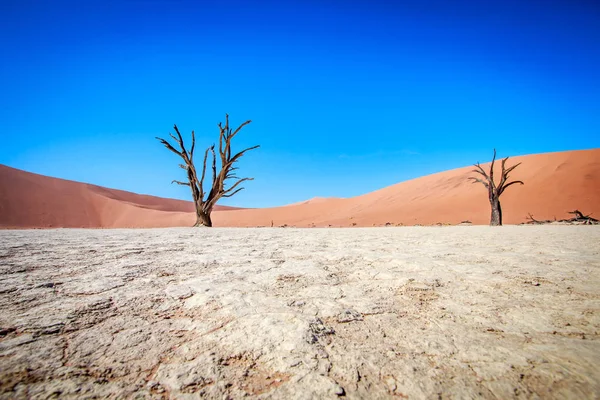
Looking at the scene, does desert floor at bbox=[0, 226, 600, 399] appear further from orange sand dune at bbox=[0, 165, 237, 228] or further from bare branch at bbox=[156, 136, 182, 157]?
orange sand dune at bbox=[0, 165, 237, 228]

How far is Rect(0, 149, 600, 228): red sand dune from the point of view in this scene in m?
13.3

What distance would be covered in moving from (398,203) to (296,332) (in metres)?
20.2

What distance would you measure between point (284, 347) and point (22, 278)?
6.00ft

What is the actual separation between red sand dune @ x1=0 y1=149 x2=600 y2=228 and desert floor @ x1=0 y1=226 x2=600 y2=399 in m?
12.5

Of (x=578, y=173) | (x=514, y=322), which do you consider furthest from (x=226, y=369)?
(x=578, y=173)

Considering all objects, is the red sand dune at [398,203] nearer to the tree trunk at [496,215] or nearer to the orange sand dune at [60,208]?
the orange sand dune at [60,208]

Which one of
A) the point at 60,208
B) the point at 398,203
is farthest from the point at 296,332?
the point at 60,208

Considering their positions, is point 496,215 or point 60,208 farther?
point 60,208

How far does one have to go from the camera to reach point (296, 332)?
1.10 metres

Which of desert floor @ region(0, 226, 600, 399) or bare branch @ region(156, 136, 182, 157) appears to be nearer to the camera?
desert floor @ region(0, 226, 600, 399)

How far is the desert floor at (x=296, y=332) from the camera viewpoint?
2.63 ft

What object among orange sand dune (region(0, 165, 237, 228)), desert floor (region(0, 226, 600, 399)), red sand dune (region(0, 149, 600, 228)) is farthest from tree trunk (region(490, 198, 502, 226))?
orange sand dune (region(0, 165, 237, 228))

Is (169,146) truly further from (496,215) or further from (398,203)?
(398,203)

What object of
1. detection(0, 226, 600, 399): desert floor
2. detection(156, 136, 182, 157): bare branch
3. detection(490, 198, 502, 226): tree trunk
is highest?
detection(156, 136, 182, 157): bare branch
